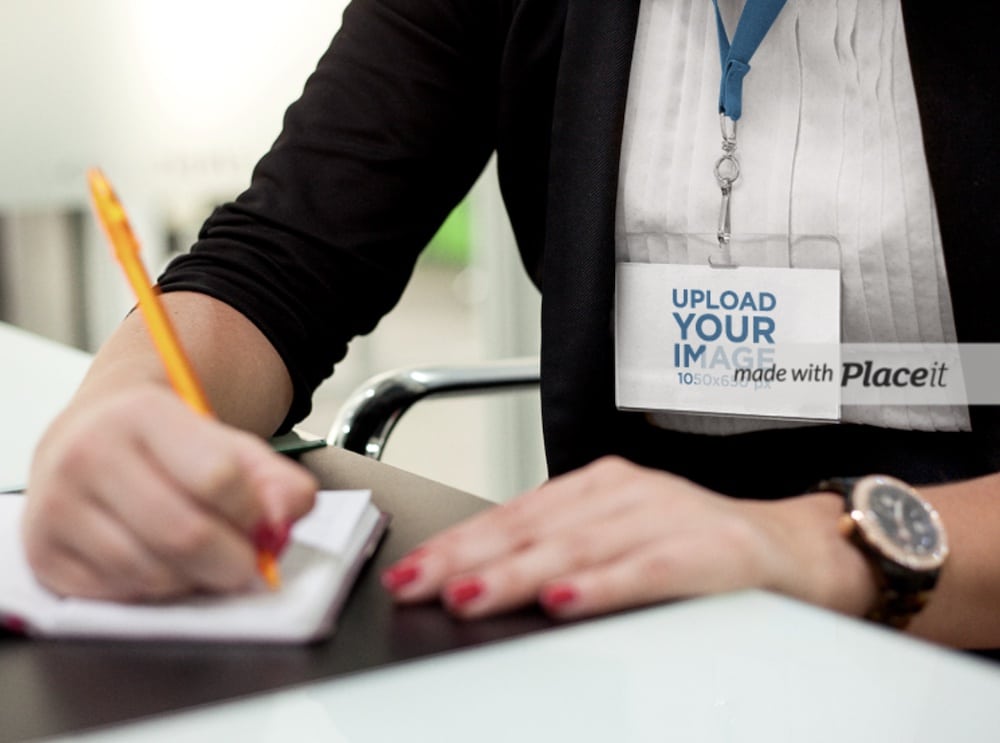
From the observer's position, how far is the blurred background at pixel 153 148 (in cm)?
212

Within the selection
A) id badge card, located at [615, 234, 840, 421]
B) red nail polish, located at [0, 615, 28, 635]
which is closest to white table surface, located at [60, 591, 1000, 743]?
red nail polish, located at [0, 615, 28, 635]

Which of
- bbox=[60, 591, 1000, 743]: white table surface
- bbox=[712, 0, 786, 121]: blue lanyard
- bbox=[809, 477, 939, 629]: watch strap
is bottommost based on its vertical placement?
bbox=[809, 477, 939, 629]: watch strap

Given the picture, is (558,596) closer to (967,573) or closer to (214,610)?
(214,610)

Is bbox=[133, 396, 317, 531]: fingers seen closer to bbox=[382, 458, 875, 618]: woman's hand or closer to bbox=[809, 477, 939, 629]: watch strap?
bbox=[382, 458, 875, 618]: woman's hand

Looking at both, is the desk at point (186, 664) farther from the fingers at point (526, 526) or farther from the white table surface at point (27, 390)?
the white table surface at point (27, 390)

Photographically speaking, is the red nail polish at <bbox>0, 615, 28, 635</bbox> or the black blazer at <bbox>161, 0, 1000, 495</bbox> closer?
the red nail polish at <bbox>0, 615, 28, 635</bbox>

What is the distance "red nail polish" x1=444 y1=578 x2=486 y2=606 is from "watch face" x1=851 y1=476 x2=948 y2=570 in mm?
196

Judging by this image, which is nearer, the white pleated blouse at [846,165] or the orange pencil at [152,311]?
the orange pencil at [152,311]

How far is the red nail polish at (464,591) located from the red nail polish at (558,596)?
2 cm

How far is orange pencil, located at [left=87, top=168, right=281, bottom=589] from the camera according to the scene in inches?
17.4

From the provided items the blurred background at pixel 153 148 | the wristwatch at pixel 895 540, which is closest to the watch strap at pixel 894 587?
the wristwatch at pixel 895 540

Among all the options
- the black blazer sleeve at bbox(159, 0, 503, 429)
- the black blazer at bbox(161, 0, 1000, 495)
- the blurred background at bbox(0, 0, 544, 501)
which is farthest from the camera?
the blurred background at bbox(0, 0, 544, 501)

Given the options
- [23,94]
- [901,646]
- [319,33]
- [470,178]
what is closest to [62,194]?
[23,94]

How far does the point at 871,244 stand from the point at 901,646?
0.49 m
